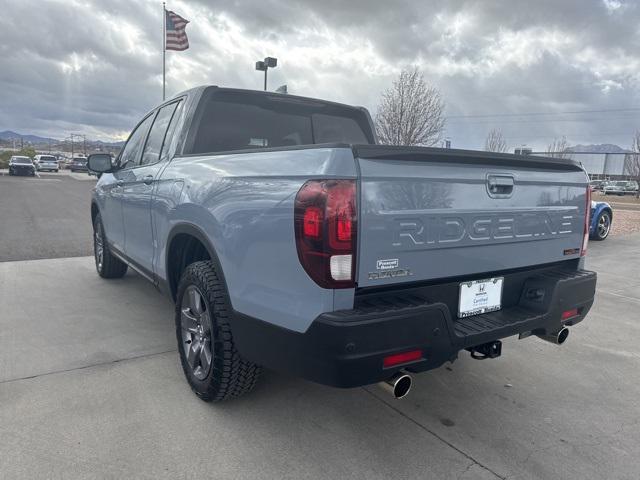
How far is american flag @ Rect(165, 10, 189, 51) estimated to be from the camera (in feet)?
66.7

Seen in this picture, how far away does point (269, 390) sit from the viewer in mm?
3055

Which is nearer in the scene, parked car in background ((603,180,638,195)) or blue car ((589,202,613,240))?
blue car ((589,202,613,240))

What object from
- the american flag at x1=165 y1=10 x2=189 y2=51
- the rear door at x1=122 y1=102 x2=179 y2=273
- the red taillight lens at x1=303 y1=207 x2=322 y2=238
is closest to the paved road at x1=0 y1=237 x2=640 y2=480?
the rear door at x1=122 y1=102 x2=179 y2=273

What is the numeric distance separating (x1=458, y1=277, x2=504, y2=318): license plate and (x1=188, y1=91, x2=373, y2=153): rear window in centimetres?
206

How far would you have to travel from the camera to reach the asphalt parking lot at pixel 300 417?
2322mm

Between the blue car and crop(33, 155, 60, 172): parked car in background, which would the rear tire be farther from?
crop(33, 155, 60, 172): parked car in background

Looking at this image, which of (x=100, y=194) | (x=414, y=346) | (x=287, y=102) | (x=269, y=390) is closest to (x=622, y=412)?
(x=414, y=346)

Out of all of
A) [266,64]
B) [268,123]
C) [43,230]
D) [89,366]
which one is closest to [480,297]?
[268,123]

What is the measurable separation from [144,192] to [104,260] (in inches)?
87.5

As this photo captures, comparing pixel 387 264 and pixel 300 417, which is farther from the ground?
pixel 387 264

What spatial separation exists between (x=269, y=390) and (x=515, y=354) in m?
2.08

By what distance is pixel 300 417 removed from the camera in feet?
9.04

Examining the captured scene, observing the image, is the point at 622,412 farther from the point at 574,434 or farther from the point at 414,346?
the point at 414,346

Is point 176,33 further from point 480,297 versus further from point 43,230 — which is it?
point 480,297
